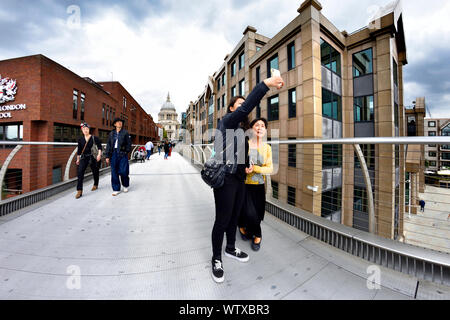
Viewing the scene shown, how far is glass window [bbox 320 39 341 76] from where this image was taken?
Result: 1195 centimetres

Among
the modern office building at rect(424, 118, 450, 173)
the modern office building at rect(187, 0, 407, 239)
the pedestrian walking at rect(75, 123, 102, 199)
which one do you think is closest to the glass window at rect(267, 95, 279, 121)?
the modern office building at rect(187, 0, 407, 239)

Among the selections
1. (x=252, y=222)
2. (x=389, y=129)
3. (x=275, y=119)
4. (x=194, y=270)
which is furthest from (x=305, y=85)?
(x=194, y=270)

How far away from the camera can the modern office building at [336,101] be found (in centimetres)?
1062

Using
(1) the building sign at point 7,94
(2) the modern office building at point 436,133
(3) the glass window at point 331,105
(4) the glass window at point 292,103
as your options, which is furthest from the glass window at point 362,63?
(2) the modern office building at point 436,133

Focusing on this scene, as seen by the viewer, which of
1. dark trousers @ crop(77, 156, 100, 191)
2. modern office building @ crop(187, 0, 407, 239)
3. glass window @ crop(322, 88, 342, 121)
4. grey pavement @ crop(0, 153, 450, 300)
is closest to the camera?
grey pavement @ crop(0, 153, 450, 300)

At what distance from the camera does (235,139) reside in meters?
1.72

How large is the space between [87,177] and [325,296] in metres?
6.41

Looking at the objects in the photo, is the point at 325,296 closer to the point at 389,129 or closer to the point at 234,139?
the point at 234,139

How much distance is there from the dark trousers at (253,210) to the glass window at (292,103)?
11185mm

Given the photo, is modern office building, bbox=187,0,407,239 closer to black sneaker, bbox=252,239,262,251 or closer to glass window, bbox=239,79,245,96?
glass window, bbox=239,79,245,96

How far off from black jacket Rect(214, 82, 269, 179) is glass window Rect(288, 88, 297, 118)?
11599 mm

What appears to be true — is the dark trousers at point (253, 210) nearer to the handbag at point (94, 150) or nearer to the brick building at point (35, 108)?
the handbag at point (94, 150)

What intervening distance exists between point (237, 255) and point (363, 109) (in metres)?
14.7
